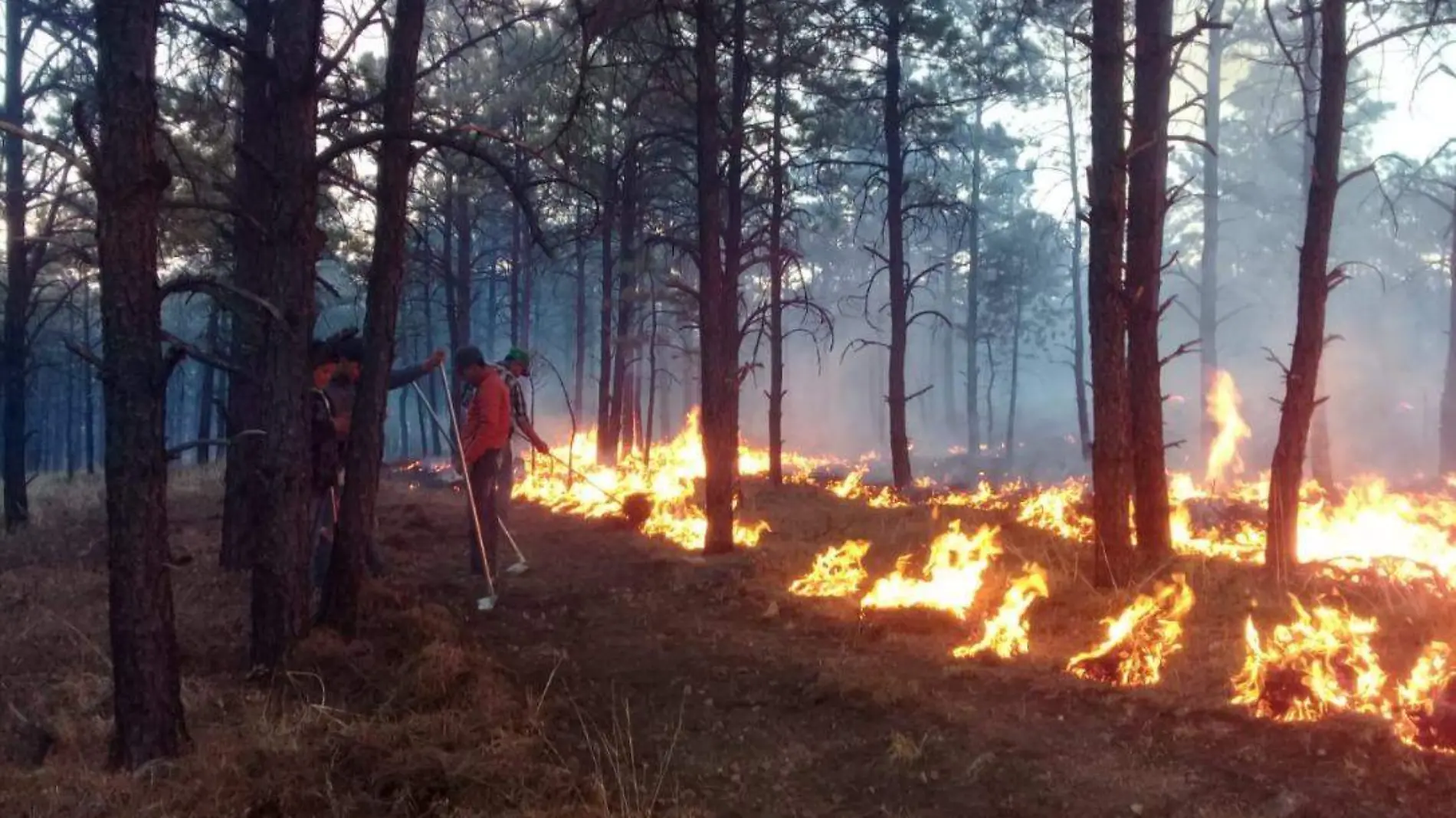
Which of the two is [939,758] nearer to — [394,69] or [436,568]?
[394,69]

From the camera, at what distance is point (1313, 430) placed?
60.1ft

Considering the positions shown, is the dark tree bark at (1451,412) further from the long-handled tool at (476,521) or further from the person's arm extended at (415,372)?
the person's arm extended at (415,372)

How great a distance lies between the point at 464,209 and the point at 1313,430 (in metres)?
20.9

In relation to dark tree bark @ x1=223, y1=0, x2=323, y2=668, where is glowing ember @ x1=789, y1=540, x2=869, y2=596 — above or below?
below

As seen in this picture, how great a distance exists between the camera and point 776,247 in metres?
14.9

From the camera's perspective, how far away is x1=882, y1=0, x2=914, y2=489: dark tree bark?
15.9 metres

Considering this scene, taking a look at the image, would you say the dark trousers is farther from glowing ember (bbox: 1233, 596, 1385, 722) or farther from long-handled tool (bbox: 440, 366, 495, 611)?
glowing ember (bbox: 1233, 596, 1385, 722)

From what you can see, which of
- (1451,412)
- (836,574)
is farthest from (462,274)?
(1451,412)

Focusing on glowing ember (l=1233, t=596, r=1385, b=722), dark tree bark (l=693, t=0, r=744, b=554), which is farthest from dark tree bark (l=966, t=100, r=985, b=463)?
glowing ember (l=1233, t=596, r=1385, b=722)

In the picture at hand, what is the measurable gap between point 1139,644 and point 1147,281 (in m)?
3.77

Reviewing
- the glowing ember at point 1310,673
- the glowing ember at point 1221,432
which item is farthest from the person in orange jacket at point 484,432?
the glowing ember at point 1221,432

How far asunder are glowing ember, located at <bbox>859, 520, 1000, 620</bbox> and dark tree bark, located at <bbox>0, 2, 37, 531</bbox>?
12.9 meters

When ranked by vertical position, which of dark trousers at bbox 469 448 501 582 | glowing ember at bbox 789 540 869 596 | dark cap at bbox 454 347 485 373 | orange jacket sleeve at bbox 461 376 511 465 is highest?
dark cap at bbox 454 347 485 373

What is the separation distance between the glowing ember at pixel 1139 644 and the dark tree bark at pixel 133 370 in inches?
208
